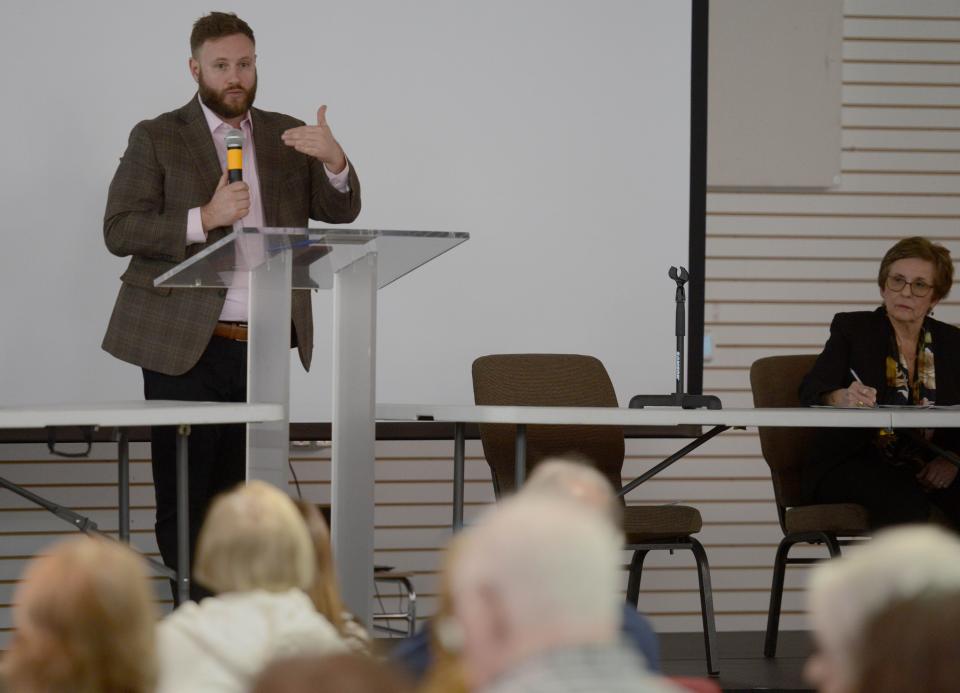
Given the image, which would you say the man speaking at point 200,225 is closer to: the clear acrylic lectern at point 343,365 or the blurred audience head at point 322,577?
the clear acrylic lectern at point 343,365

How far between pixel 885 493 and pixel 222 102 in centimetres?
233

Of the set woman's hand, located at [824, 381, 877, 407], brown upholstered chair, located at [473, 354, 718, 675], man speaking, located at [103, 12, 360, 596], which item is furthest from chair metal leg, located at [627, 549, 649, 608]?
man speaking, located at [103, 12, 360, 596]

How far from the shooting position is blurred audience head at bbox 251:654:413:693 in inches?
35.4

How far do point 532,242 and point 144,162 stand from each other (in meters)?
1.72

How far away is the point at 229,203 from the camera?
10.4 feet

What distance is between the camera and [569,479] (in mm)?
1794

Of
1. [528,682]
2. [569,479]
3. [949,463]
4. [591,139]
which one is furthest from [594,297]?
[528,682]

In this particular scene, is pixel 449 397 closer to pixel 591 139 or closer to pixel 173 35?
pixel 591 139

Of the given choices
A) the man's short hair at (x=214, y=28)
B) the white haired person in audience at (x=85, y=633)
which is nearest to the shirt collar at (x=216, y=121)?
the man's short hair at (x=214, y=28)

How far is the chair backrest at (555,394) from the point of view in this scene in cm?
429

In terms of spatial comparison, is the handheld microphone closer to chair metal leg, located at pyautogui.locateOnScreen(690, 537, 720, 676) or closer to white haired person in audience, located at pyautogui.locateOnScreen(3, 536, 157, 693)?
chair metal leg, located at pyautogui.locateOnScreen(690, 537, 720, 676)

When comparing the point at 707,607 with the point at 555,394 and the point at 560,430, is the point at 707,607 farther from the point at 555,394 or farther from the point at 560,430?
the point at 555,394

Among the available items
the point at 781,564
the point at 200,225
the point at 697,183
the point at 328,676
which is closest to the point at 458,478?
the point at 200,225

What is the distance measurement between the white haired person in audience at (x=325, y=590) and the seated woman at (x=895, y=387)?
248 centimetres
